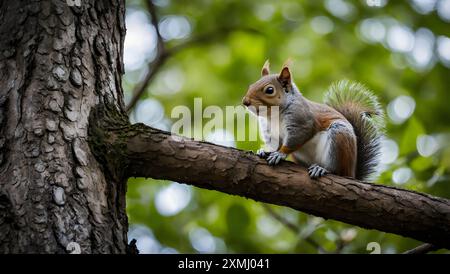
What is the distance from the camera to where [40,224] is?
206cm

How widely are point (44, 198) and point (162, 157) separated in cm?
56

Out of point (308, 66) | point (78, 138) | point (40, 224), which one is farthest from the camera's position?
point (308, 66)

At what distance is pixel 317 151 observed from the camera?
3428 millimetres

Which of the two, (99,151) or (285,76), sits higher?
(285,76)

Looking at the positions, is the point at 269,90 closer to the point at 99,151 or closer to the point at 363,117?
the point at 363,117

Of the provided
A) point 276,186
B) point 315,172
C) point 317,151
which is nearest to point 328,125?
point 317,151

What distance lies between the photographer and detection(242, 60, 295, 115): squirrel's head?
356 cm

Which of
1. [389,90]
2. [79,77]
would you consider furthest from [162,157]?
[389,90]

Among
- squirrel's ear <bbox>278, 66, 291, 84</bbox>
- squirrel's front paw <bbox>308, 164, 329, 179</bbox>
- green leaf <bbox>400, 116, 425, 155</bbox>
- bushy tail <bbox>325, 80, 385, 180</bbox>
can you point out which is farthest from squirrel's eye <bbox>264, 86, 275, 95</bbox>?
squirrel's front paw <bbox>308, 164, 329, 179</bbox>

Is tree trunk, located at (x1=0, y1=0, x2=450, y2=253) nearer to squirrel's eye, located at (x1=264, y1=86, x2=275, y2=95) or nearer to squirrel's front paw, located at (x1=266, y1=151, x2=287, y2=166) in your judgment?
squirrel's front paw, located at (x1=266, y1=151, x2=287, y2=166)

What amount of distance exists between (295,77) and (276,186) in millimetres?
3720

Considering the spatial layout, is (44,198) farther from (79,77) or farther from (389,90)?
(389,90)

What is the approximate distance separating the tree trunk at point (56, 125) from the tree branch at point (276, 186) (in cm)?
17

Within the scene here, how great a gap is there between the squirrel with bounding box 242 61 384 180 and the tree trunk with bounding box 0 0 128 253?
121 cm
